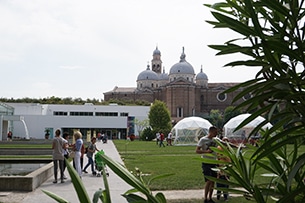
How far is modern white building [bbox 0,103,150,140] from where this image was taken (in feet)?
200

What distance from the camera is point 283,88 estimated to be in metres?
1.47

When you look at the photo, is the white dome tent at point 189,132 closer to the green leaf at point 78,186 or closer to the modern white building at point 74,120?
the modern white building at point 74,120

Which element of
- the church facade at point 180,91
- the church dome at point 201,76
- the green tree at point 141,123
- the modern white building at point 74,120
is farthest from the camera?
the church dome at point 201,76

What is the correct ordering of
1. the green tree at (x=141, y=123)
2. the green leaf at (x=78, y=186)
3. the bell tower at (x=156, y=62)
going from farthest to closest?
the bell tower at (x=156, y=62) → the green tree at (x=141, y=123) → the green leaf at (x=78, y=186)

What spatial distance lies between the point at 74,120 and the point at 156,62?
60465 mm

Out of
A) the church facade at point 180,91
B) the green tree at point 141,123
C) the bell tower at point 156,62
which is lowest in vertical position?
the green tree at point 141,123

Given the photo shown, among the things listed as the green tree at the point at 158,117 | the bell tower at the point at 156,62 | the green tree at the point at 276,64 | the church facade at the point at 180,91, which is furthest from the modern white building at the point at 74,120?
the green tree at the point at 276,64

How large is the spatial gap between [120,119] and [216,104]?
39285 millimetres

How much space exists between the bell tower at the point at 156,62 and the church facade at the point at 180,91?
16.1 ft

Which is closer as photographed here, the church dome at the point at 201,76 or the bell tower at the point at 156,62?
the church dome at the point at 201,76

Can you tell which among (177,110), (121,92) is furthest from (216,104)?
(121,92)

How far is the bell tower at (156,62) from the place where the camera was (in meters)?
119

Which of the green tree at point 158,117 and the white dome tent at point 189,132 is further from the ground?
the green tree at point 158,117

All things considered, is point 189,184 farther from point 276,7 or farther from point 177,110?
point 177,110
